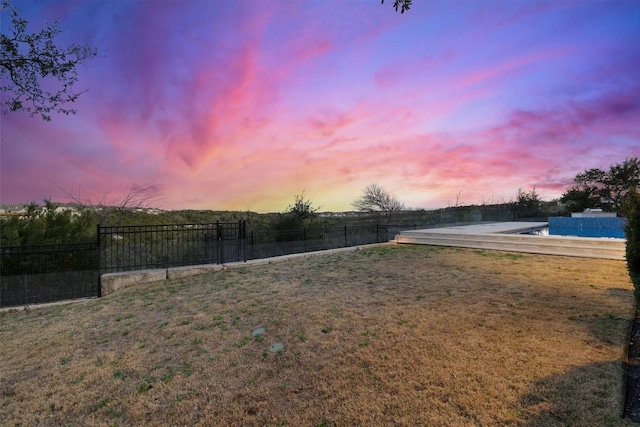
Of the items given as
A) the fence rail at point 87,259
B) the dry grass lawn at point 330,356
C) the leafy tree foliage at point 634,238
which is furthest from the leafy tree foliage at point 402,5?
the fence rail at point 87,259

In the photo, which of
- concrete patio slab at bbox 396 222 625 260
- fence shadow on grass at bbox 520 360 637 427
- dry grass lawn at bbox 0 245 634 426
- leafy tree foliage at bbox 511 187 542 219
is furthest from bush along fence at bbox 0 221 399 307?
leafy tree foliage at bbox 511 187 542 219

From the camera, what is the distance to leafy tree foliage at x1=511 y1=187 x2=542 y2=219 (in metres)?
26.6

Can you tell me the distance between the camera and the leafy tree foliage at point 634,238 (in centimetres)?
339

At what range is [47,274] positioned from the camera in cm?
692

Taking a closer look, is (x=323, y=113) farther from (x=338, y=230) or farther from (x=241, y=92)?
(x=338, y=230)

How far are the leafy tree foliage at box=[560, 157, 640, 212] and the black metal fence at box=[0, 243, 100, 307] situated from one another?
121ft

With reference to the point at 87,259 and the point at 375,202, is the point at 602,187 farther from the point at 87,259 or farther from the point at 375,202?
the point at 87,259

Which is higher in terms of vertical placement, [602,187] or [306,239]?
[602,187]

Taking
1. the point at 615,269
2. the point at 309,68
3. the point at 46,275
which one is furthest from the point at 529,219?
the point at 46,275

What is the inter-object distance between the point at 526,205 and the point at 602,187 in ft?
28.6

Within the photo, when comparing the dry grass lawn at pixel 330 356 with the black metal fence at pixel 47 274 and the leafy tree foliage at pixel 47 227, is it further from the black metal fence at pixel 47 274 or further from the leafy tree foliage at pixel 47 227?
the leafy tree foliage at pixel 47 227

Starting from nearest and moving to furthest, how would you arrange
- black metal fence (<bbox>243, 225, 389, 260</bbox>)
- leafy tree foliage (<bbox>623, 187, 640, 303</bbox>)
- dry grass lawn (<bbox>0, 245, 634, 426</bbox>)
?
1. dry grass lawn (<bbox>0, 245, 634, 426</bbox>)
2. leafy tree foliage (<bbox>623, 187, 640, 303</bbox>)
3. black metal fence (<bbox>243, 225, 389, 260</bbox>)

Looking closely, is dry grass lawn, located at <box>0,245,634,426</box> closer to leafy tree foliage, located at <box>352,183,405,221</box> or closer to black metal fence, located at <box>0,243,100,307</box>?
black metal fence, located at <box>0,243,100,307</box>

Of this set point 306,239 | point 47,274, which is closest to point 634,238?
point 306,239
